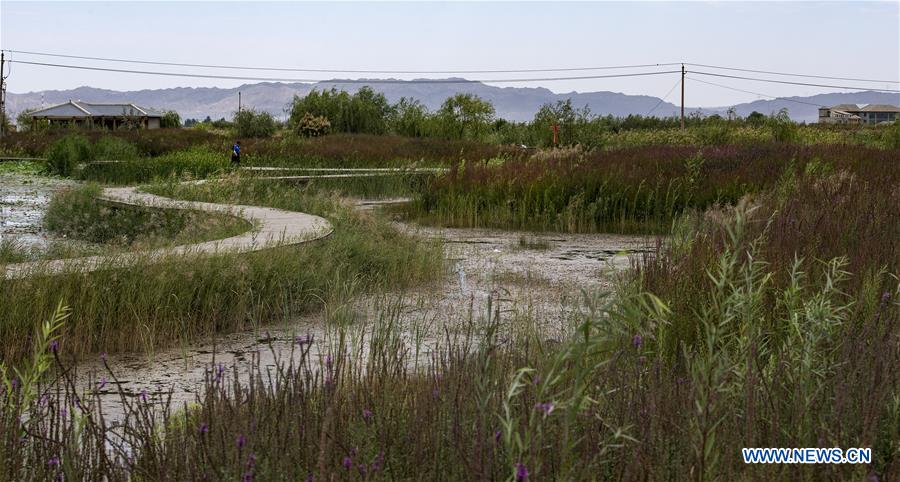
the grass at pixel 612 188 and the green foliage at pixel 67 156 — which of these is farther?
the green foliage at pixel 67 156

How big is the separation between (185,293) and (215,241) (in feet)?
4.62

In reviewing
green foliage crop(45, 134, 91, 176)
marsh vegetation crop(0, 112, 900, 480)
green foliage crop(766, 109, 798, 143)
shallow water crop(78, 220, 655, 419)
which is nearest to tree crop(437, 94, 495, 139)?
green foliage crop(766, 109, 798, 143)

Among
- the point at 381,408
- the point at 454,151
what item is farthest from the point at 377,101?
the point at 381,408

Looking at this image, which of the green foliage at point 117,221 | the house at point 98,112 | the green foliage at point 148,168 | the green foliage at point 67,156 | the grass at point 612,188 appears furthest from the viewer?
the house at point 98,112

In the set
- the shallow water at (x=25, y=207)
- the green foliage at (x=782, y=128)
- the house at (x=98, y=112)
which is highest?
the house at (x=98, y=112)

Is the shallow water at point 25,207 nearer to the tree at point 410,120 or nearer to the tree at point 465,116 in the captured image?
the tree at point 410,120

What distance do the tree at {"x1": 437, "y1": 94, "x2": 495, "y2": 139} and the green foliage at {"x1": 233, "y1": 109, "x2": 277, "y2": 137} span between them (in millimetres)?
8850

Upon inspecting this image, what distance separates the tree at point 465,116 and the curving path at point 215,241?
2259 centimetres

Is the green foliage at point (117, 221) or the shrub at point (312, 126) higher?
the shrub at point (312, 126)

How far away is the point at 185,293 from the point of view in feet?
21.4

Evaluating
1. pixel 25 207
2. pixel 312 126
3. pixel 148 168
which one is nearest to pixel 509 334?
pixel 25 207

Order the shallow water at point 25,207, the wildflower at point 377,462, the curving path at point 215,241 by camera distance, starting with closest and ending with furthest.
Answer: the wildflower at point 377,462, the curving path at point 215,241, the shallow water at point 25,207

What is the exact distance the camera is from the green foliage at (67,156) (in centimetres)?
2114

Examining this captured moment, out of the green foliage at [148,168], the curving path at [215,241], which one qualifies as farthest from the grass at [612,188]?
the green foliage at [148,168]
